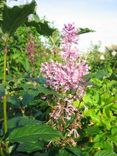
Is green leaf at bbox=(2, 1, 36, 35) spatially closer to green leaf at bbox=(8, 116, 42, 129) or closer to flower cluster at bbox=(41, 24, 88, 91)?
flower cluster at bbox=(41, 24, 88, 91)

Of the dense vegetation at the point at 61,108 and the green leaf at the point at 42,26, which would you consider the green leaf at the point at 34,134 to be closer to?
the dense vegetation at the point at 61,108

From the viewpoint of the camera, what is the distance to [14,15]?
2158 mm

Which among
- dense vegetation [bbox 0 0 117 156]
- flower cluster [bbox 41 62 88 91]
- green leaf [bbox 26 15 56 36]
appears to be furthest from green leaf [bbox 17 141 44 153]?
green leaf [bbox 26 15 56 36]

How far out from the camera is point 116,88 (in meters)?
3.32

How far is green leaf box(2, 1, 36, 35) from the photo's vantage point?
2.11m

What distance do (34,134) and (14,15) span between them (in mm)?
567

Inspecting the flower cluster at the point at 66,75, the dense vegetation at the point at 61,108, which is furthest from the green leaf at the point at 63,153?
the flower cluster at the point at 66,75

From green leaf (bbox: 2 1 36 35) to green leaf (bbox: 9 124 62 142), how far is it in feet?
1.55

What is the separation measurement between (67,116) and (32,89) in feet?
1.68

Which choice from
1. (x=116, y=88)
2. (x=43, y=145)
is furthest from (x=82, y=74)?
(x=116, y=88)

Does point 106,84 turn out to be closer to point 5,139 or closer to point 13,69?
point 5,139

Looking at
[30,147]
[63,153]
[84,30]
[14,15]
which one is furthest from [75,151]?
[14,15]

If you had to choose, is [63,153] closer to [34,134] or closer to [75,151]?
[75,151]

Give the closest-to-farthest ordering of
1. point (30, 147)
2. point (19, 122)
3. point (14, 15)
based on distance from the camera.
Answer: point (14, 15)
point (30, 147)
point (19, 122)
